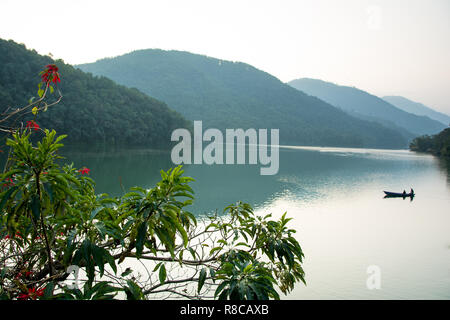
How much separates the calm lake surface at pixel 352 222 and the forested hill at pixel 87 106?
16.0m

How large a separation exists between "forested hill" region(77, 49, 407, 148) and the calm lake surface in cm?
5145

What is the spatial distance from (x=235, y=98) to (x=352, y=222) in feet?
261

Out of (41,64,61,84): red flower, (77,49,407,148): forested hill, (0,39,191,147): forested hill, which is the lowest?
(41,64,61,84): red flower

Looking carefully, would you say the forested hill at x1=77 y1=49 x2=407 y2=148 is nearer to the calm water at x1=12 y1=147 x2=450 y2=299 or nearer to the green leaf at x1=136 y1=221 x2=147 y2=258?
the calm water at x1=12 y1=147 x2=450 y2=299

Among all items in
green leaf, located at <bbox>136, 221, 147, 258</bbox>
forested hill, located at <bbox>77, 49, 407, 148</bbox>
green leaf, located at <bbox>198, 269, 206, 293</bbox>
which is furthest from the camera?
forested hill, located at <bbox>77, 49, 407, 148</bbox>

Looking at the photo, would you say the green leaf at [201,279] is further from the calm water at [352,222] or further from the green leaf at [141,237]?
the calm water at [352,222]

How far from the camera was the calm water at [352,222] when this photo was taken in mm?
5898

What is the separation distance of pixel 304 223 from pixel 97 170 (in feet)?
40.1

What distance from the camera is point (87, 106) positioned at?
117 feet

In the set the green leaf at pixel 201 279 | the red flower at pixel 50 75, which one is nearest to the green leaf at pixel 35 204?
the green leaf at pixel 201 279

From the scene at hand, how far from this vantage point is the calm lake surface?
19.3 feet

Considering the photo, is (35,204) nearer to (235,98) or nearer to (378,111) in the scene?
(235,98)

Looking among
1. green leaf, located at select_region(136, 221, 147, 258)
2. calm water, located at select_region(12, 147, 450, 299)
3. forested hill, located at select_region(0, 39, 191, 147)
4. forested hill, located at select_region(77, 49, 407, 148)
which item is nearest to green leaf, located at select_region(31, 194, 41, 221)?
Result: green leaf, located at select_region(136, 221, 147, 258)
